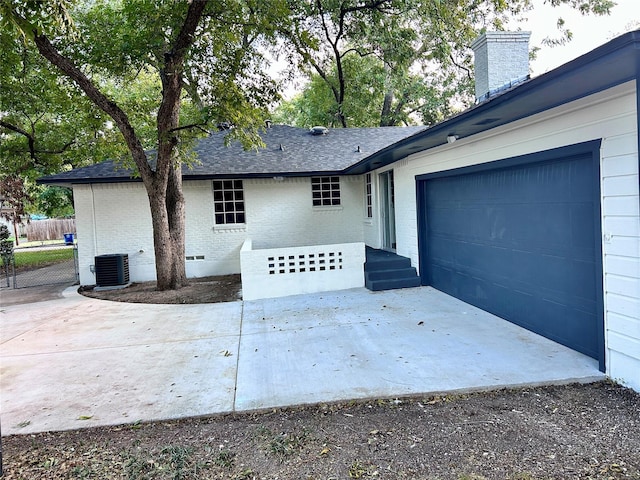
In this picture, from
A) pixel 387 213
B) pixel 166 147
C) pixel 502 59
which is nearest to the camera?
pixel 502 59

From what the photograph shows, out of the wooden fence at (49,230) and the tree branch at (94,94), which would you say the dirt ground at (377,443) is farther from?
the wooden fence at (49,230)

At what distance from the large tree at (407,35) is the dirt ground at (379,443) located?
7184 mm

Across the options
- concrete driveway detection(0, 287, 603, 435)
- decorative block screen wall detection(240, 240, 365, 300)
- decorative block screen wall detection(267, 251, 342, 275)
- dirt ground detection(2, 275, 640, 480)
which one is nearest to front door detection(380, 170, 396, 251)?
decorative block screen wall detection(240, 240, 365, 300)

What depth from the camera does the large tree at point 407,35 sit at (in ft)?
35.6

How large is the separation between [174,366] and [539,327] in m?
4.47

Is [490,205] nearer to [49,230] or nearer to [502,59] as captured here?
[502,59]

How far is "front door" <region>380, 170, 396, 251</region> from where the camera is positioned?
10.7 meters

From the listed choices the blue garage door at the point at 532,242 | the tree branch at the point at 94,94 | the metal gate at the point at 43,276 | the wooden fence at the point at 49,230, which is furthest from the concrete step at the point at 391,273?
the wooden fence at the point at 49,230

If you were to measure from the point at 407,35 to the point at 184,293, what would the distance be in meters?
10.2

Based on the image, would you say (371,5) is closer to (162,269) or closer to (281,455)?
(162,269)

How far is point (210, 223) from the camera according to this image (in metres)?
11.4

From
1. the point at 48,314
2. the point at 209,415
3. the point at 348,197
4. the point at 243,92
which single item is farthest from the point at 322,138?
the point at 209,415

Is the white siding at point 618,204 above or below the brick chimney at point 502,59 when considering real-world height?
below

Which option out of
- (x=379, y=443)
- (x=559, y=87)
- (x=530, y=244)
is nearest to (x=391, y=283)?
(x=530, y=244)
